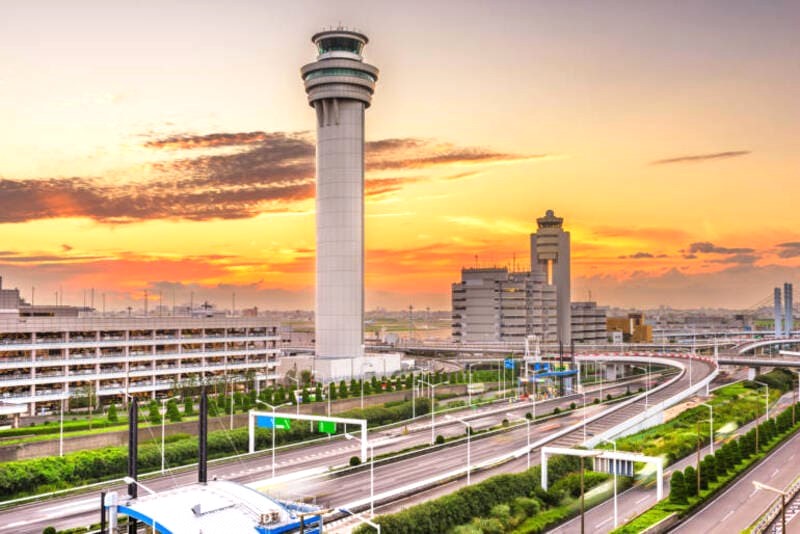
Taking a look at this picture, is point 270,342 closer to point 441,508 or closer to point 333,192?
point 333,192

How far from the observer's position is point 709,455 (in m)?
64.2

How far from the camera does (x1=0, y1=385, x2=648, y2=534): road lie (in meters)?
55.8

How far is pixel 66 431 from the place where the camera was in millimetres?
79438

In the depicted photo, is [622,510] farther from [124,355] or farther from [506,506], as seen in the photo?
[124,355]

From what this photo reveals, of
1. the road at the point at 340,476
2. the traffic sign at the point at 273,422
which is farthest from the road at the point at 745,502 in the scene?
the traffic sign at the point at 273,422

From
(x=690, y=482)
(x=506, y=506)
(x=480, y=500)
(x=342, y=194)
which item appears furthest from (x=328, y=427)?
(x=342, y=194)

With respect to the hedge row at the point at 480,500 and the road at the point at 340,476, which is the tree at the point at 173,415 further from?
the hedge row at the point at 480,500

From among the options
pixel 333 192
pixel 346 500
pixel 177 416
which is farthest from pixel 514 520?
pixel 333 192

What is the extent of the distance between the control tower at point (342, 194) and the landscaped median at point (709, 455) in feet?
223

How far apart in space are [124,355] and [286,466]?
45.8 metres

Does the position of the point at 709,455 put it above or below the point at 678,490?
above

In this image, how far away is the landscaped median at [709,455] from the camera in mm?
57078

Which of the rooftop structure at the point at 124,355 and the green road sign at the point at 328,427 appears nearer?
the green road sign at the point at 328,427

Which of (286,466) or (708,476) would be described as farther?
(286,466)
